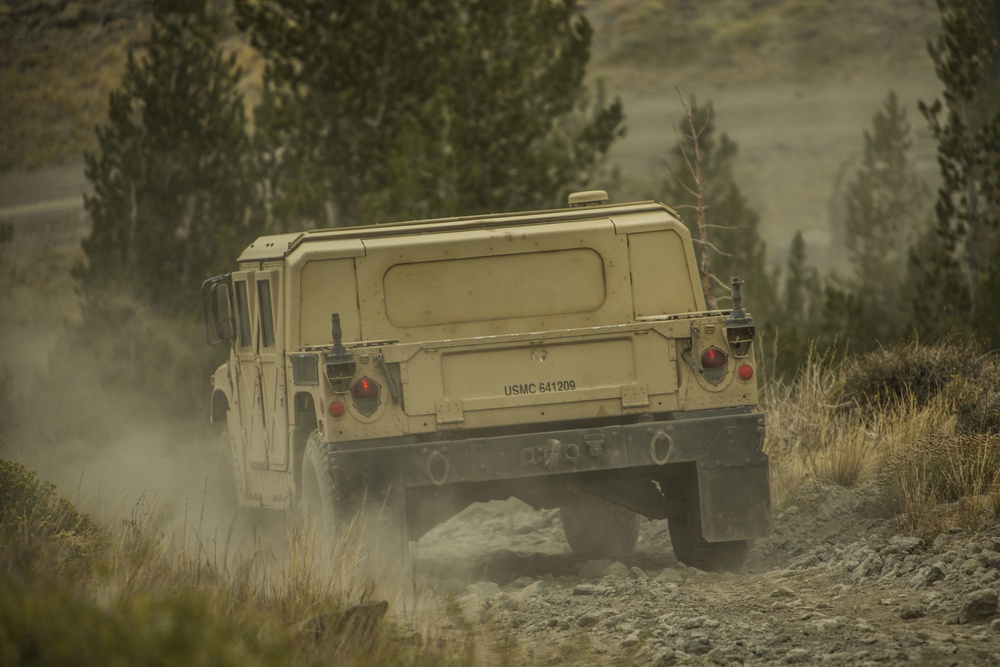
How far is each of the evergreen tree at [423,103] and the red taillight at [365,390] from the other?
11551 millimetres

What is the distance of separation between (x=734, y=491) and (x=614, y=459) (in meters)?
0.76

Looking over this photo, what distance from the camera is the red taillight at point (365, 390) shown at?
8.30 m

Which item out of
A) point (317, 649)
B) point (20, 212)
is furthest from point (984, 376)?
point (20, 212)

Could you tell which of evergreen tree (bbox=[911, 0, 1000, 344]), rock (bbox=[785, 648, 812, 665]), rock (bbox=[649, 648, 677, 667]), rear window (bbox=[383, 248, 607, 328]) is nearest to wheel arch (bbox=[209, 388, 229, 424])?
rear window (bbox=[383, 248, 607, 328])

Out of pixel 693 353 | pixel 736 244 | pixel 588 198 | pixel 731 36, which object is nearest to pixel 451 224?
pixel 588 198

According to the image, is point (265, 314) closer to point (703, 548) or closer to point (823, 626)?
point (703, 548)

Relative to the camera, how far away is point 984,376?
468 inches

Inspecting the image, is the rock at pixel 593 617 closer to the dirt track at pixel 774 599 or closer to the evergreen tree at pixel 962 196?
the dirt track at pixel 774 599

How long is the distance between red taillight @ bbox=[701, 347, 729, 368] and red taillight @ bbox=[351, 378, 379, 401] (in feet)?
6.23

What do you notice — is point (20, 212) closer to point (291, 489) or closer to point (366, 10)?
point (366, 10)

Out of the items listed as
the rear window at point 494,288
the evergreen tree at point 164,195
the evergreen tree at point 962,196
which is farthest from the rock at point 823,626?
the evergreen tree at point 164,195

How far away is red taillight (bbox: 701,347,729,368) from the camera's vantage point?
8.62m

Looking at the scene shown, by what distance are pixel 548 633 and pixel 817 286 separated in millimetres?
21011

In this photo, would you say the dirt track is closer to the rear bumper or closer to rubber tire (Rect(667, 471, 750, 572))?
rubber tire (Rect(667, 471, 750, 572))
